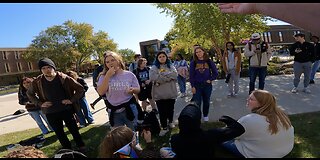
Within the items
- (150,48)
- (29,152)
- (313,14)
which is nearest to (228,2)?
(313,14)

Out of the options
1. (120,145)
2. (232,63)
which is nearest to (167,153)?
(120,145)

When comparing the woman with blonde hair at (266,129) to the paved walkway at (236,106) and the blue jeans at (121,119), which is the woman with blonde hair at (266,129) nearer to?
the blue jeans at (121,119)

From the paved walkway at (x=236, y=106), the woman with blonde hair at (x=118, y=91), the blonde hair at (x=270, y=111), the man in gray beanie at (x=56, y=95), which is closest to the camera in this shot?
the blonde hair at (x=270, y=111)

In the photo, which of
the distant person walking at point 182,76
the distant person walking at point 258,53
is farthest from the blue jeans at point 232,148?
the distant person walking at point 182,76

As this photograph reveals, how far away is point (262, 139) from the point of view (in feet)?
11.4

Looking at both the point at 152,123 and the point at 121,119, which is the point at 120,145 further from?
the point at 152,123

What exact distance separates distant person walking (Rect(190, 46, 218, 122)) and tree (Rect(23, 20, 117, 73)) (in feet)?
163

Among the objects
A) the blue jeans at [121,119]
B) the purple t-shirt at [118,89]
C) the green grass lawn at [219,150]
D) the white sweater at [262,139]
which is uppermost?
the purple t-shirt at [118,89]

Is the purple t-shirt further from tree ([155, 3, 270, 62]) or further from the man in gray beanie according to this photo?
tree ([155, 3, 270, 62])

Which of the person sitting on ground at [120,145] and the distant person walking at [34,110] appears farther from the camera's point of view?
the distant person walking at [34,110]

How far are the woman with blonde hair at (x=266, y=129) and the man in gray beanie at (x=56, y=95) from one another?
3.07 metres

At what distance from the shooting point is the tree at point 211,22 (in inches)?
565

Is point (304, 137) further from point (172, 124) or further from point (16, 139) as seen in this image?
point (16, 139)

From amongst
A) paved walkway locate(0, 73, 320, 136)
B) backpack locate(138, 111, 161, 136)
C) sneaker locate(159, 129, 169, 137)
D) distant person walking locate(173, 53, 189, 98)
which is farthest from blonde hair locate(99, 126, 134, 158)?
distant person walking locate(173, 53, 189, 98)
